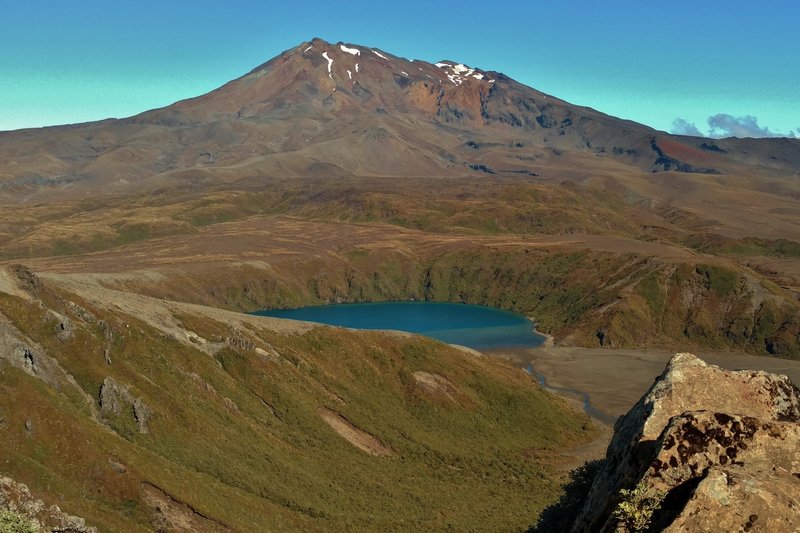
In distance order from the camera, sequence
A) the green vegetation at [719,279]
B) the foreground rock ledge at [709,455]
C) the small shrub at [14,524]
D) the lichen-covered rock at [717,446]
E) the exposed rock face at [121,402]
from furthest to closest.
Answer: the green vegetation at [719,279]
the exposed rock face at [121,402]
the small shrub at [14,524]
the lichen-covered rock at [717,446]
the foreground rock ledge at [709,455]

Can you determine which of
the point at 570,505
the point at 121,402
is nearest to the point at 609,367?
the point at 570,505

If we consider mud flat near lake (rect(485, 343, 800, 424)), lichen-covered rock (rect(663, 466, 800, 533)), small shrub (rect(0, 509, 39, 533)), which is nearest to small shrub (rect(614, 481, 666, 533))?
lichen-covered rock (rect(663, 466, 800, 533))

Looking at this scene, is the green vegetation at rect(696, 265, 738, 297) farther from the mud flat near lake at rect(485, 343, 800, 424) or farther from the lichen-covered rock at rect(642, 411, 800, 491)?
the lichen-covered rock at rect(642, 411, 800, 491)

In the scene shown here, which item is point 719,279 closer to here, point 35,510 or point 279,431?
point 279,431

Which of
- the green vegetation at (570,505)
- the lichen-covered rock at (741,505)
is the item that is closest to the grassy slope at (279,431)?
the green vegetation at (570,505)

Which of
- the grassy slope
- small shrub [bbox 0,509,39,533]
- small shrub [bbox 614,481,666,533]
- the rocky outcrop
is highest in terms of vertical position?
small shrub [bbox 614,481,666,533]

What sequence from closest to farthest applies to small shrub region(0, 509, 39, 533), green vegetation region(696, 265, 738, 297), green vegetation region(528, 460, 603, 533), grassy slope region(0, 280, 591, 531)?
1. small shrub region(0, 509, 39, 533)
2. green vegetation region(528, 460, 603, 533)
3. grassy slope region(0, 280, 591, 531)
4. green vegetation region(696, 265, 738, 297)

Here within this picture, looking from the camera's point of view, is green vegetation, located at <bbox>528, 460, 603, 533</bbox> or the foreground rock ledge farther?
green vegetation, located at <bbox>528, 460, 603, 533</bbox>

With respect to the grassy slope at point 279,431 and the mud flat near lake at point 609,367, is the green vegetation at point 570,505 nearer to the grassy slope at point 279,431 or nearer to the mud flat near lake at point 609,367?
the grassy slope at point 279,431
